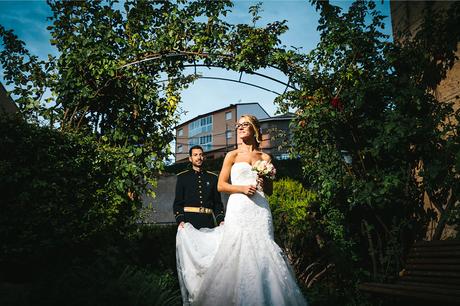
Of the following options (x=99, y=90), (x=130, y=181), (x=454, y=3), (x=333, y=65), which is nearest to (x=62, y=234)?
(x=130, y=181)

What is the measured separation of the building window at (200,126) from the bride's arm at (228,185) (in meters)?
49.5

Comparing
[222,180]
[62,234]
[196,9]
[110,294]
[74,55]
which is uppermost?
[196,9]

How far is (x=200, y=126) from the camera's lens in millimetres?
55906

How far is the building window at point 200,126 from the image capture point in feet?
176

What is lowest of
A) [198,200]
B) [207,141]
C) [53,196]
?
[198,200]

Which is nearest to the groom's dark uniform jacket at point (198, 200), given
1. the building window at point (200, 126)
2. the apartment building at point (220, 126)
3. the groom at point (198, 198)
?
the groom at point (198, 198)

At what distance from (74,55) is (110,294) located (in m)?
3.96

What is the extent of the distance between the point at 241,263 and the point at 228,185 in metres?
0.87

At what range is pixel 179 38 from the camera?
21.1ft

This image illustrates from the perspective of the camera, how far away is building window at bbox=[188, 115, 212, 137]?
5375 centimetres

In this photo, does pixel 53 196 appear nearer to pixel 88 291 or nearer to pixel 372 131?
pixel 88 291

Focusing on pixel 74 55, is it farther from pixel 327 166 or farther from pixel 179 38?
pixel 327 166

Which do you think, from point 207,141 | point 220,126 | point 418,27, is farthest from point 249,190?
point 207,141

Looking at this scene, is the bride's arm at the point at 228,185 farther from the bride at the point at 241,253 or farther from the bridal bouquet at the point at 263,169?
the bridal bouquet at the point at 263,169
